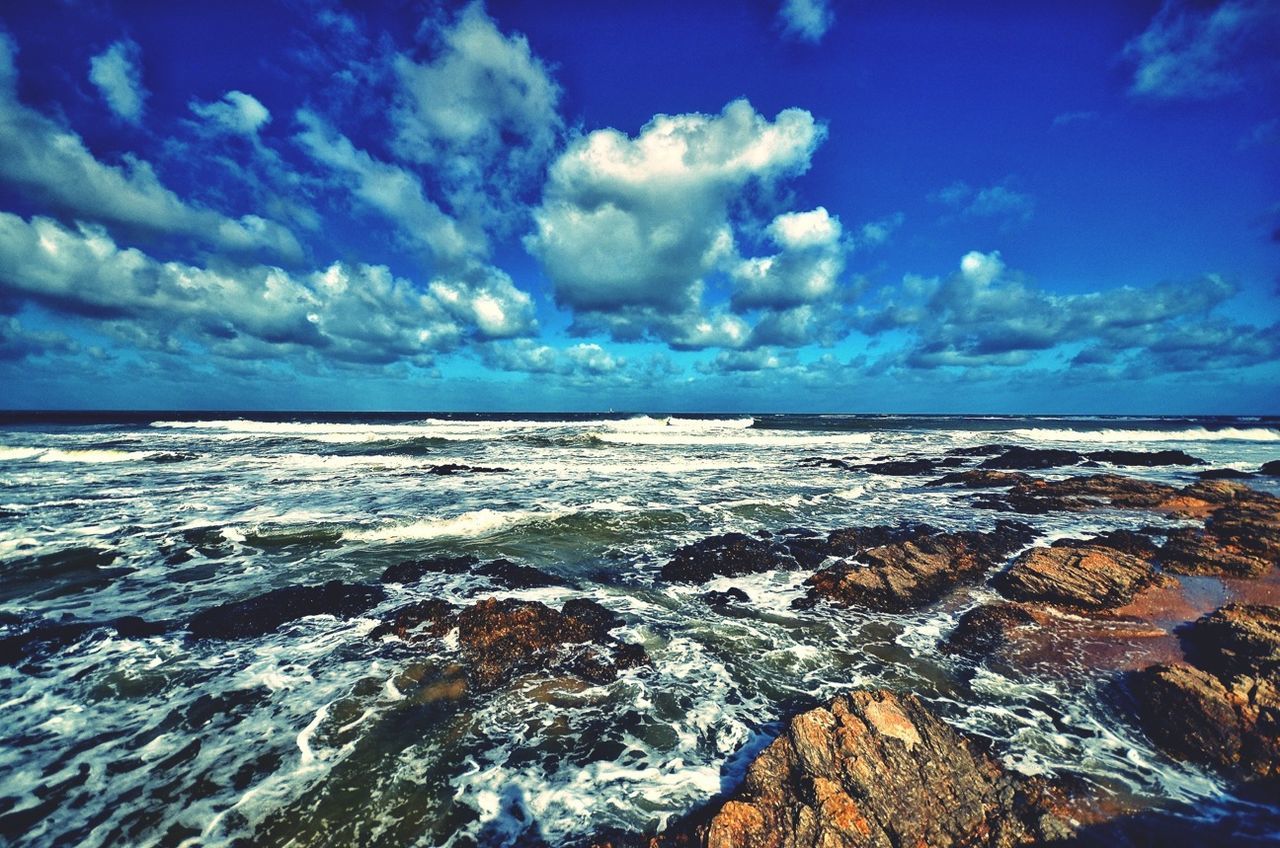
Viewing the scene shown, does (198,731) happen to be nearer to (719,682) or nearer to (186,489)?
(719,682)

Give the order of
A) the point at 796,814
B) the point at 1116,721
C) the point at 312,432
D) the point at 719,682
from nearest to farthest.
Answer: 1. the point at 796,814
2. the point at 1116,721
3. the point at 719,682
4. the point at 312,432

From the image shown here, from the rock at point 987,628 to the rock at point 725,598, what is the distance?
2.89 m

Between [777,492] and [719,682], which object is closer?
[719,682]

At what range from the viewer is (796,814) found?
3.59m

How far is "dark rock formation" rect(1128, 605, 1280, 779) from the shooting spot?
4.43 metres

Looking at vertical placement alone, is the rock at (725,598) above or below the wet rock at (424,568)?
below

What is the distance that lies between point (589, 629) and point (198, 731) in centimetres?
421

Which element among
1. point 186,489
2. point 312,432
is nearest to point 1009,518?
point 186,489

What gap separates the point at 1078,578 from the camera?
8.21 metres

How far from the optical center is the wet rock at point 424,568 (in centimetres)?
932

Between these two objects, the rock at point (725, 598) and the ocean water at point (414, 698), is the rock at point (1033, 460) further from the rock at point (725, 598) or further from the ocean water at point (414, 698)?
the rock at point (725, 598)

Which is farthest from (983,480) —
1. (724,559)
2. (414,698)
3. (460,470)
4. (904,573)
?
(460,470)

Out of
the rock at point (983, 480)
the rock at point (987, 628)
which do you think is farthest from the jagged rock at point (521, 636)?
the rock at point (983, 480)

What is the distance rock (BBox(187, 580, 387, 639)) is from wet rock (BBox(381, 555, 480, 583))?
46 centimetres
